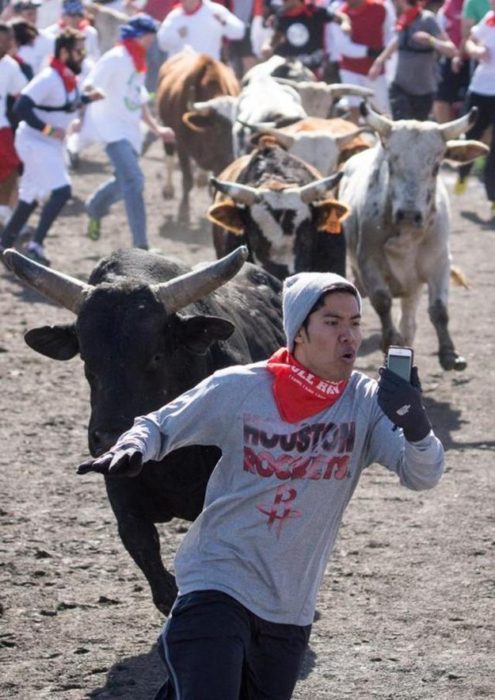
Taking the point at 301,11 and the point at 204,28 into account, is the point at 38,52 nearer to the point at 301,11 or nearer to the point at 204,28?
the point at 204,28

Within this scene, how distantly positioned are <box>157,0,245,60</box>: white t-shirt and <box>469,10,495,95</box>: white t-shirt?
3.23 metres

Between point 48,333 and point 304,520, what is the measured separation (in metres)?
2.03

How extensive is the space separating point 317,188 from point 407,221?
600 millimetres

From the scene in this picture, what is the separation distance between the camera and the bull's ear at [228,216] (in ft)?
31.7

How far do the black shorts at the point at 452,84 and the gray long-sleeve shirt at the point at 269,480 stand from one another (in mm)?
14069

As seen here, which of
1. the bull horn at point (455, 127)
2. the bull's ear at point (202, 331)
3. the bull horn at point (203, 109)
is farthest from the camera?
the bull horn at point (203, 109)

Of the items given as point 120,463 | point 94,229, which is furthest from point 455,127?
point 120,463

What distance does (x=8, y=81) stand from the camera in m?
14.2

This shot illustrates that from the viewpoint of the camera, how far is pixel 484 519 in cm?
755

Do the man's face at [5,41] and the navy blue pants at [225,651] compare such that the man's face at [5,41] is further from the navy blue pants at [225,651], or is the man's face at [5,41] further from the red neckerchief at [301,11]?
the navy blue pants at [225,651]

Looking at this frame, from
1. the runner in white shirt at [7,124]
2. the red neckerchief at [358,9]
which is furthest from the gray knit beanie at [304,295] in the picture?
the red neckerchief at [358,9]

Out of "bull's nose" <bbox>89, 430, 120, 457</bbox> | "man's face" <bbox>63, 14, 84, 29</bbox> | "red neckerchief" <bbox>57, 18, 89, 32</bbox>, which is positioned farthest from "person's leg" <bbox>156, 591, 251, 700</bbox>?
"red neckerchief" <bbox>57, 18, 89, 32</bbox>

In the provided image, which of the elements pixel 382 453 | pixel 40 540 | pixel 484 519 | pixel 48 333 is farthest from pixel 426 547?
pixel 382 453

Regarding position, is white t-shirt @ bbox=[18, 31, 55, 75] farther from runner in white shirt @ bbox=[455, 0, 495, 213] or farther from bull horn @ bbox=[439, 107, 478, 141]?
bull horn @ bbox=[439, 107, 478, 141]
